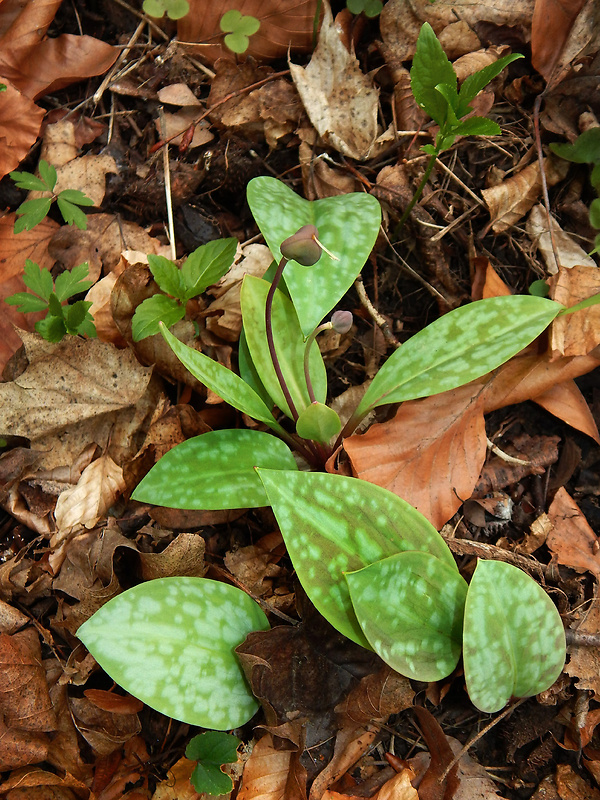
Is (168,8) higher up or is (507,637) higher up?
(168,8)

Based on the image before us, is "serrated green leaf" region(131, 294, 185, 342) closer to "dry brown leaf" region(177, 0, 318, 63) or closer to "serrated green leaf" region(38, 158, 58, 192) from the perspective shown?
"serrated green leaf" region(38, 158, 58, 192)

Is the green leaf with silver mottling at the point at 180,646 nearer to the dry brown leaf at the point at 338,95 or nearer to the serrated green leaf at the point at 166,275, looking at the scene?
the serrated green leaf at the point at 166,275

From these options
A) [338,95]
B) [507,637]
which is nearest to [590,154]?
[338,95]

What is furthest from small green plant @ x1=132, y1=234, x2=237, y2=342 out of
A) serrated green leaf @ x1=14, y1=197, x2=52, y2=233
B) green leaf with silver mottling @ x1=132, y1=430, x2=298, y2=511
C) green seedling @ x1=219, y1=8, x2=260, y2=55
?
green seedling @ x1=219, y1=8, x2=260, y2=55

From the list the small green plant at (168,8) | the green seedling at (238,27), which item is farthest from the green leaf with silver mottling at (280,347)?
the small green plant at (168,8)

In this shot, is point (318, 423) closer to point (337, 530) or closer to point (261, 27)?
point (337, 530)

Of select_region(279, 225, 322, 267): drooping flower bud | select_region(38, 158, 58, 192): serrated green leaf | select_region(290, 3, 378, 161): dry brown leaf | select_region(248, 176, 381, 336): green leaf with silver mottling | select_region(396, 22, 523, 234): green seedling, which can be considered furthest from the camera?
select_region(290, 3, 378, 161): dry brown leaf
